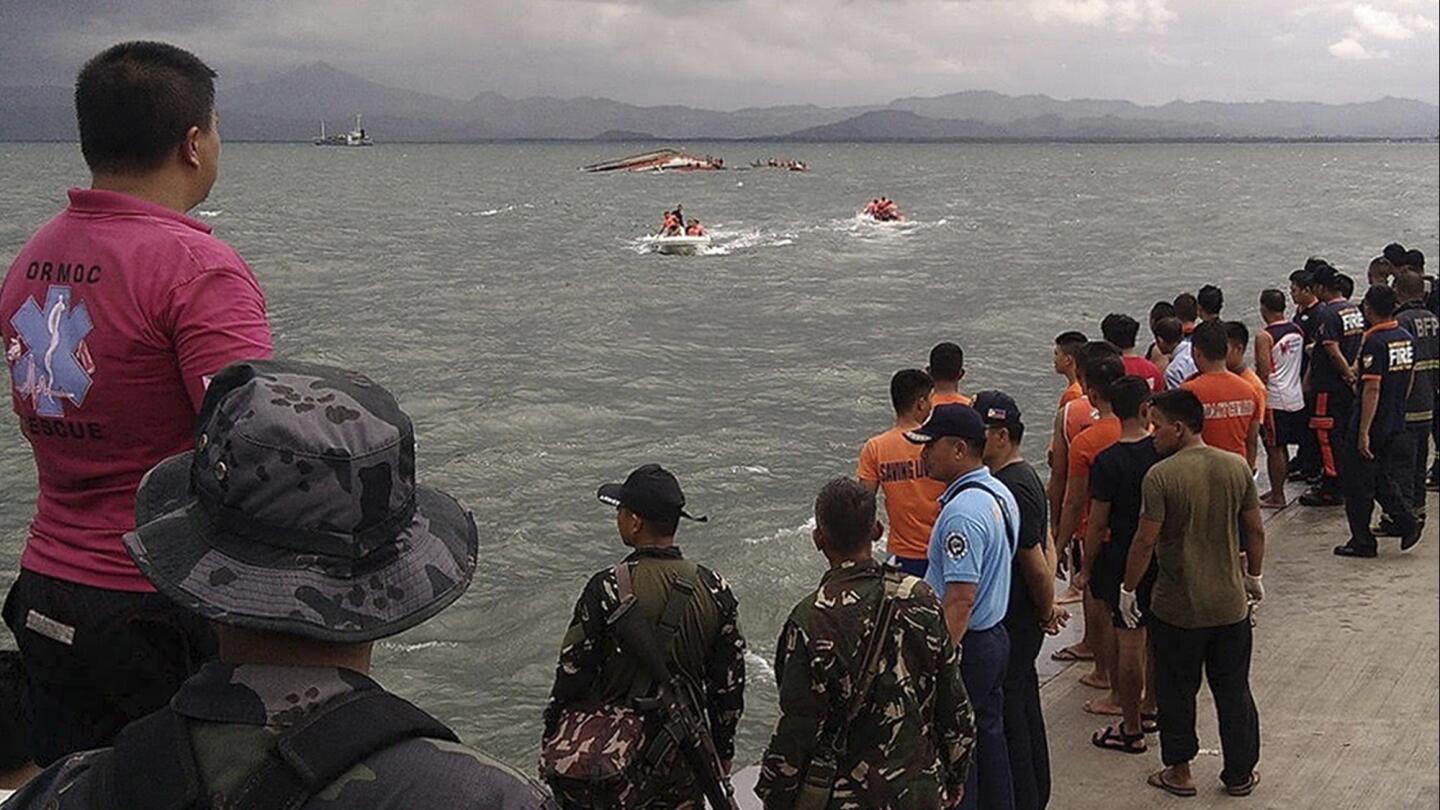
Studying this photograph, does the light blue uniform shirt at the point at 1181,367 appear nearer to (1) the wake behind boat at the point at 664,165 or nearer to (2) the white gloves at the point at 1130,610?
(2) the white gloves at the point at 1130,610

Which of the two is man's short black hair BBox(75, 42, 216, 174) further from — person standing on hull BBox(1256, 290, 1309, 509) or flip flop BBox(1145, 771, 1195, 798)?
person standing on hull BBox(1256, 290, 1309, 509)

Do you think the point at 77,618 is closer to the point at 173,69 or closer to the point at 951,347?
the point at 173,69

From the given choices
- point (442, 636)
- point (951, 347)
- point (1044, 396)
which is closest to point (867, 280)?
point (1044, 396)

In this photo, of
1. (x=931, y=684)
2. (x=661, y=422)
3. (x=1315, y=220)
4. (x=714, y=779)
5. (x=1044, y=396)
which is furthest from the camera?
(x=1315, y=220)

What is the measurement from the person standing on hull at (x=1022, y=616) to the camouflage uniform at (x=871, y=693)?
1277 millimetres

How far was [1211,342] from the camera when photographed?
8352 mm

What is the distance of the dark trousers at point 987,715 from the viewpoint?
586 centimetres

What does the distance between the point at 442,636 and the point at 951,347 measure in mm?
5655

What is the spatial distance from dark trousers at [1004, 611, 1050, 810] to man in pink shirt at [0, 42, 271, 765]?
4.21 metres

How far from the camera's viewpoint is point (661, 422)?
21016mm

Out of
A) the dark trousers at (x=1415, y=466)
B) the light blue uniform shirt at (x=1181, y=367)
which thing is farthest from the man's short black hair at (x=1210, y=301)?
the dark trousers at (x=1415, y=466)

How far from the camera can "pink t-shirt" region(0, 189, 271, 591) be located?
2773 millimetres

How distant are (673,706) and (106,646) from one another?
273 centimetres

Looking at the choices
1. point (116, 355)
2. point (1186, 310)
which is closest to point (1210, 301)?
point (1186, 310)
